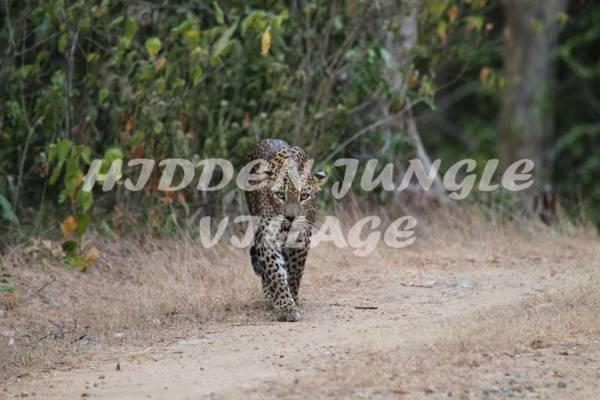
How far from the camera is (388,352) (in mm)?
6957

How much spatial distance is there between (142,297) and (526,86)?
48.9 feet

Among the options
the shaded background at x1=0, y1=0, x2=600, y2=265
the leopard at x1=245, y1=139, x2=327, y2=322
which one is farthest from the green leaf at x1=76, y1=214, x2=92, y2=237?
the leopard at x1=245, y1=139, x2=327, y2=322

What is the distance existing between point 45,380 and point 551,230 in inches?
290

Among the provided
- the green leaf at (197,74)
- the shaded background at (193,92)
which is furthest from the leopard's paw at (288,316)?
the green leaf at (197,74)

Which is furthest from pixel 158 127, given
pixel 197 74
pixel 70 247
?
pixel 70 247

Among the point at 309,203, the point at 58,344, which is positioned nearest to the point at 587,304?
the point at 309,203

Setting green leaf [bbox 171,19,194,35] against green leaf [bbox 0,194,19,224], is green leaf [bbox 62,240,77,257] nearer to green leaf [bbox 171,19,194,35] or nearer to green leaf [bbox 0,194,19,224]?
green leaf [bbox 0,194,19,224]

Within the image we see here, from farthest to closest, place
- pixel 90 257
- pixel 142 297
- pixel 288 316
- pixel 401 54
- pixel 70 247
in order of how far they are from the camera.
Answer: pixel 401 54 < pixel 90 257 < pixel 70 247 < pixel 142 297 < pixel 288 316

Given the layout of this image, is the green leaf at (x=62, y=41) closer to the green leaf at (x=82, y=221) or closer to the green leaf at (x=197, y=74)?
the green leaf at (x=197, y=74)

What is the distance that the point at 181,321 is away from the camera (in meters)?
8.39

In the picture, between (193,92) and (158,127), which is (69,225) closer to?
(158,127)

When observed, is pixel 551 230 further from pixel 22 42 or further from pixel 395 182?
pixel 22 42

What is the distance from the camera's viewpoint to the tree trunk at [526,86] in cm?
2202

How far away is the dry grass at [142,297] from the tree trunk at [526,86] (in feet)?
33.6
